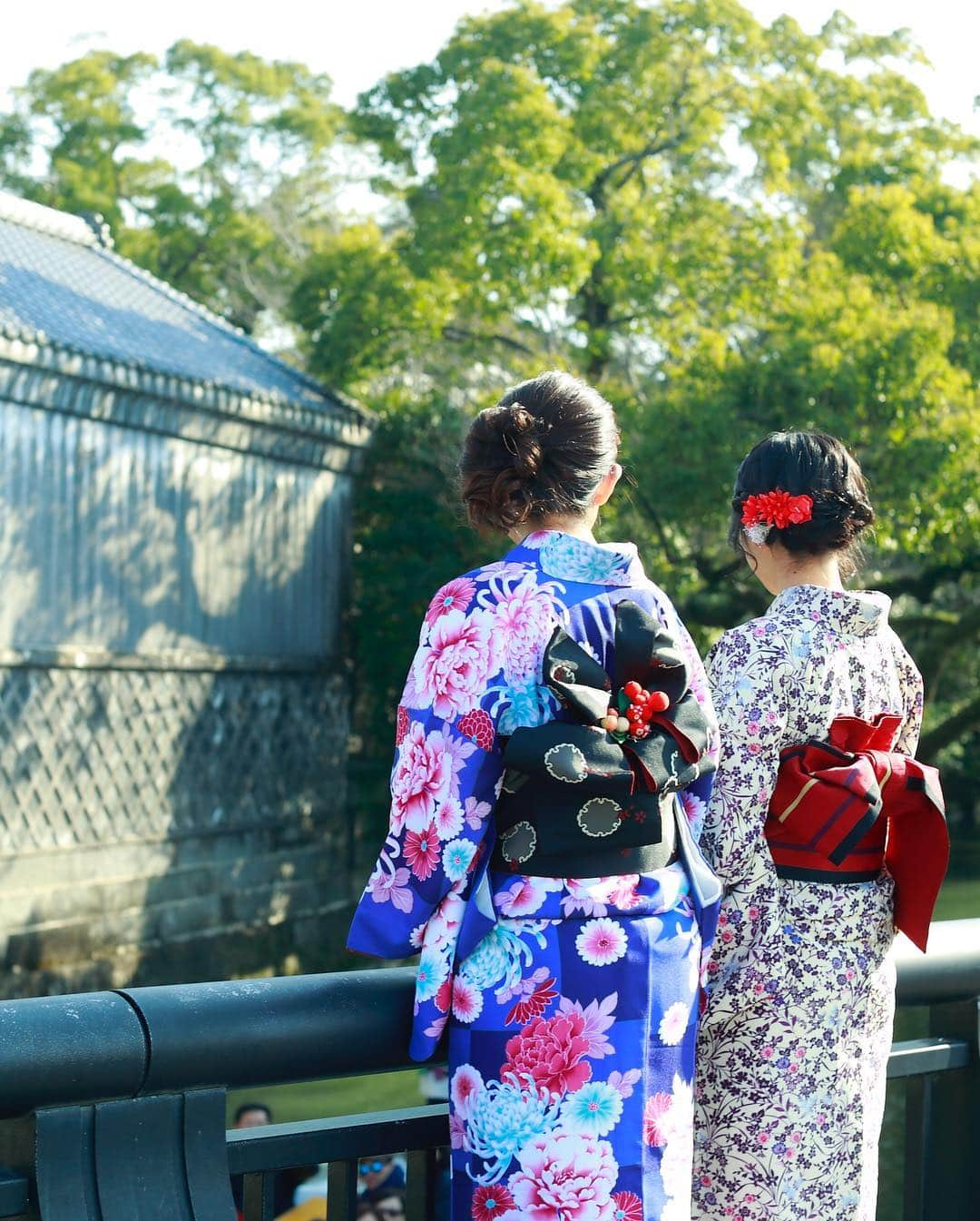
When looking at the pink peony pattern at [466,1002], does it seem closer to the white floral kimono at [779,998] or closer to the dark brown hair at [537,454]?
the white floral kimono at [779,998]

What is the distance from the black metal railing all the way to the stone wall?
8.79m

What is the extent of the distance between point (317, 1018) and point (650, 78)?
13.2 metres

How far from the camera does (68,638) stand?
10.6 m

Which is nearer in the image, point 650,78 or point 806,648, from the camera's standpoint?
point 806,648

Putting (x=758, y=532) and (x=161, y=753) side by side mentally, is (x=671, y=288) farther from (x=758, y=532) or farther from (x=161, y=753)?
(x=758, y=532)

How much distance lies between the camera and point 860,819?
7.10 ft

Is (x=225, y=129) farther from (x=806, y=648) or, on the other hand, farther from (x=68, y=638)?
(x=806, y=648)

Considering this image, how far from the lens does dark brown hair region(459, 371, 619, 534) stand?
6.53ft

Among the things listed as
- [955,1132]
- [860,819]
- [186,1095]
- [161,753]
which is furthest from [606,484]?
[161,753]

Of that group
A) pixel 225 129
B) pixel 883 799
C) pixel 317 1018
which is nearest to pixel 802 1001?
pixel 883 799

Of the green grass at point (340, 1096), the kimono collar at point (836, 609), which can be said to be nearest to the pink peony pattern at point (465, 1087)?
the kimono collar at point (836, 609)

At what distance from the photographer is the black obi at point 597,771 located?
1828mm

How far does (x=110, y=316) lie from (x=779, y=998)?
10716 mm

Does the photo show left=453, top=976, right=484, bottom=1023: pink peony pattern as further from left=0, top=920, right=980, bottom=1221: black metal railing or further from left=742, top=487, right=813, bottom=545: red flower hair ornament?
left=742, top=487, right=813, bottom=545: red flower hair ornament
